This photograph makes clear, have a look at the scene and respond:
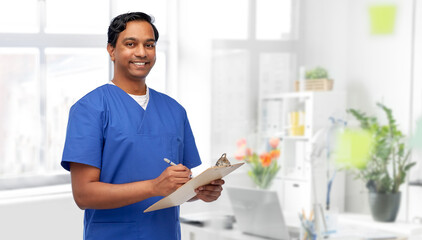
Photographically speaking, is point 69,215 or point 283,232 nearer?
point 283,232

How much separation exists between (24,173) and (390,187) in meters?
2.24

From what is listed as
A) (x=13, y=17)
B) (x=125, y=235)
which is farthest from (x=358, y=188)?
(x=13, y=17)

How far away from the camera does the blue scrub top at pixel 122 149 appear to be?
1509 millimetres

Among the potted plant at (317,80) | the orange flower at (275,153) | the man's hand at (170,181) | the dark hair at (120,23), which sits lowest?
the orange flower at (275,153)

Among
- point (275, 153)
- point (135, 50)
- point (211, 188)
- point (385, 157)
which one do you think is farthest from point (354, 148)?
point (135, 50)

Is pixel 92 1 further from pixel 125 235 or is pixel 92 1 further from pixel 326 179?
pixel 125 235

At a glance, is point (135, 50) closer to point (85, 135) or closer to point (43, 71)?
point (85, 135)

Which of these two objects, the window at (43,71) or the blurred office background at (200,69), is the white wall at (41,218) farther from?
the window at (43,71)

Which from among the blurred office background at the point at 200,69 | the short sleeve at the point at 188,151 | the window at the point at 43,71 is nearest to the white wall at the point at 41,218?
the blurred office background at the point at 200,69

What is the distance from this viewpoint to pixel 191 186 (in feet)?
4.69

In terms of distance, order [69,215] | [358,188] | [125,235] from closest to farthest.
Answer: [125,235] < [358,188] < [69,215]

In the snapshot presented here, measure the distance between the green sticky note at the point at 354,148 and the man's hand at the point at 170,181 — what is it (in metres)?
→ 1.96

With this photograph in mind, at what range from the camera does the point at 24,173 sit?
3.74 m

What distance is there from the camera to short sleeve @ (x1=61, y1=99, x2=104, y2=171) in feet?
4.84
